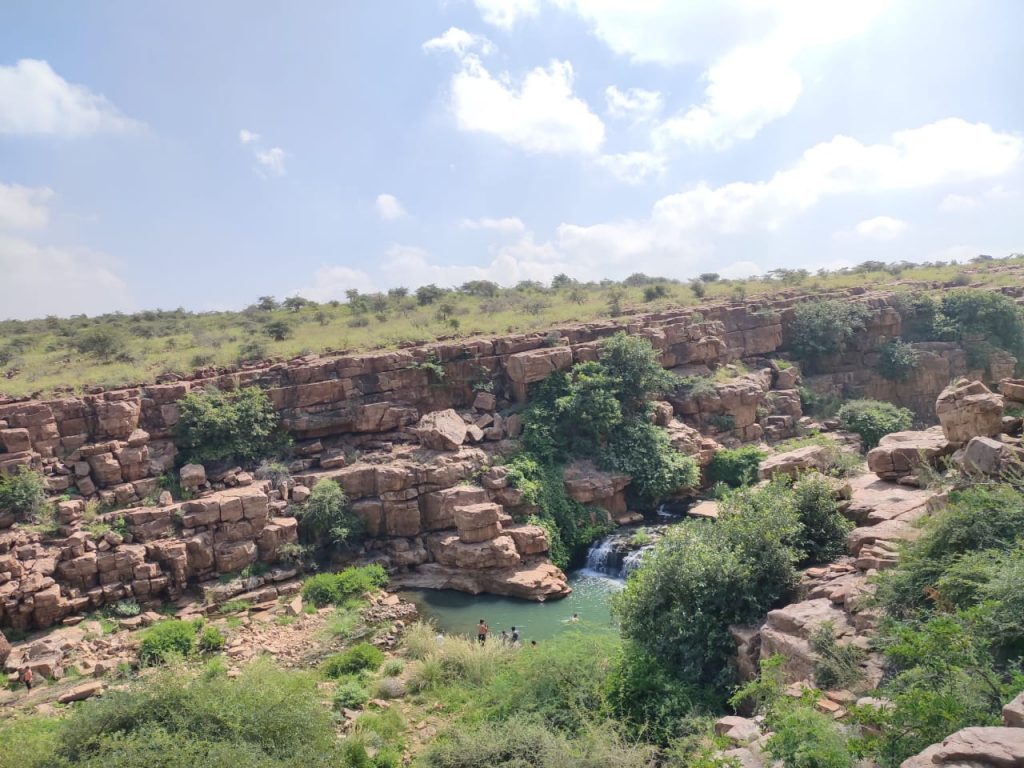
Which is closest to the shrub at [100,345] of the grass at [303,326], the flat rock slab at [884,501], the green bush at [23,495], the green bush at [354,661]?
the grass at [303,326]

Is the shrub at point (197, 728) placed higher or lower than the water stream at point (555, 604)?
higher

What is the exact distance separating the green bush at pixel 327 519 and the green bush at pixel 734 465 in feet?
43.2

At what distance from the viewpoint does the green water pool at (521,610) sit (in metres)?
14.9

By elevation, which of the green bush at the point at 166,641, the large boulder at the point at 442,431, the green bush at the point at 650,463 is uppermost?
the large boulder at the point at 442,431

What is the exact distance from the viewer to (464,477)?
1936 cm

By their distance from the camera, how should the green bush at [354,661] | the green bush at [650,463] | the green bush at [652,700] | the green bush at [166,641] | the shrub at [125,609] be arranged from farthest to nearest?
the green bush at [650,463] < the shrub at [125,609] < the green bush at [166,641] < the green bush at [354,661] < the green bush at [652,700]

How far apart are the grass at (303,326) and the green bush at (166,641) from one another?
369 inches

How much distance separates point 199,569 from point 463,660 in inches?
352

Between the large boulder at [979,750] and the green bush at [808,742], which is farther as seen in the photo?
the green bush at [808,742]

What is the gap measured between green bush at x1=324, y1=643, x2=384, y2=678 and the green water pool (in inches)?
95.1

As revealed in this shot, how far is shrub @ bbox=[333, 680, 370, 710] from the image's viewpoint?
11.2m

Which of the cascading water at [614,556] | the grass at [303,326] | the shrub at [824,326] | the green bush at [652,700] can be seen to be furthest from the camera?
the shrub at [824,326]

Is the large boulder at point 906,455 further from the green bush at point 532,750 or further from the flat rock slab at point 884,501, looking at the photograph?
the green bush at point 532,750

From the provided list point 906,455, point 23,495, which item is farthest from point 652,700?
point 23,495
